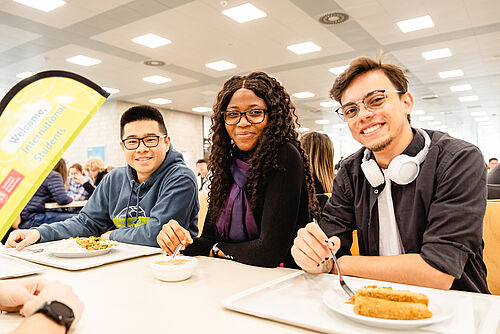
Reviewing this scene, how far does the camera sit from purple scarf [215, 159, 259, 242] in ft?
5.67

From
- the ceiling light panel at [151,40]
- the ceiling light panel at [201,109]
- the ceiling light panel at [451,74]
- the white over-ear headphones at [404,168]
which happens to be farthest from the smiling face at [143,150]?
the ceiling light panel at [201,109]

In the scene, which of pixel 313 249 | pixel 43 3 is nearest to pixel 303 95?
pixel 43 3

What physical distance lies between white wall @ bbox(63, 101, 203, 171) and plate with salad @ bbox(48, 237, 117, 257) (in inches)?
381

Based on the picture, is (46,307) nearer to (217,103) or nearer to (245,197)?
(245,197)

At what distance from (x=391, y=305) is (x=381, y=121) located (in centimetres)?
86

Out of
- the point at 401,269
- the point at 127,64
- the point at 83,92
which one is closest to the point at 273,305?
the point at 401,269

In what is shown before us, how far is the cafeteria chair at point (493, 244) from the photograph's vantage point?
5.15 feet

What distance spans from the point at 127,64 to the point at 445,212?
781 centimetres

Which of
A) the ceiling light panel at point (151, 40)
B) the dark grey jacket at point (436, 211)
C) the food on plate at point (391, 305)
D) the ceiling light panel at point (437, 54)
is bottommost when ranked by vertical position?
the food on plate at point (391, 305)

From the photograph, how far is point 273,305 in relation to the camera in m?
0.90

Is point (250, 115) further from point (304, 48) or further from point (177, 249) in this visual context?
point (304, 48)

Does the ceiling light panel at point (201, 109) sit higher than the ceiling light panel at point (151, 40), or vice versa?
the ceiling light panel at point (151, 40)

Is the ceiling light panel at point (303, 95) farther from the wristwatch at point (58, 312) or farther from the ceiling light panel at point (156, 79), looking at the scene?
the wristwatch at point (58, 312)

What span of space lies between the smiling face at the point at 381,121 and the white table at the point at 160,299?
1.99 feet
